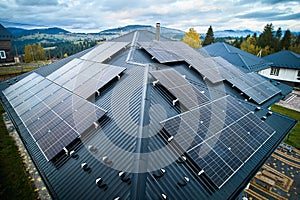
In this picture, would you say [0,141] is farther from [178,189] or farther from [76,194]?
[178,189]

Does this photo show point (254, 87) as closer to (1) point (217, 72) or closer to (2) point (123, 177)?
(1) point (217, 72)

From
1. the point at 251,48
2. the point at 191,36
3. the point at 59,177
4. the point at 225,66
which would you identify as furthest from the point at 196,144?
the point at 251,48

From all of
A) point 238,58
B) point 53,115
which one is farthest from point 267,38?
point 53,115

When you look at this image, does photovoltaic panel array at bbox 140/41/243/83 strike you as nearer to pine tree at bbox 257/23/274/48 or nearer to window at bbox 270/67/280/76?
window at bbox 270/67/280/76

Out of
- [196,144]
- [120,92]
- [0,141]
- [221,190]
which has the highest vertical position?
[120,92]

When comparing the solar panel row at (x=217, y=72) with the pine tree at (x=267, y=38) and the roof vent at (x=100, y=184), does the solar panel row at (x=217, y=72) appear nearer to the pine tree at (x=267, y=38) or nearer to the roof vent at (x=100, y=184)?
the roof vent at (x=100, y=184)

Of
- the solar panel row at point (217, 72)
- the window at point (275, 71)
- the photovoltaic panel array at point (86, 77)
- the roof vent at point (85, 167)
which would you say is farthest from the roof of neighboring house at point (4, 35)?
the window at point (275, 71)

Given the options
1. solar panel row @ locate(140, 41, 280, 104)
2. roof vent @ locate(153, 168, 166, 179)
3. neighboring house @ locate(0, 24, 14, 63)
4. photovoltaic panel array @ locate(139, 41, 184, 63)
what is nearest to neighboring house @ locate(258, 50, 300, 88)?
solar panel row @ locate(140, 41, 280, 104)
